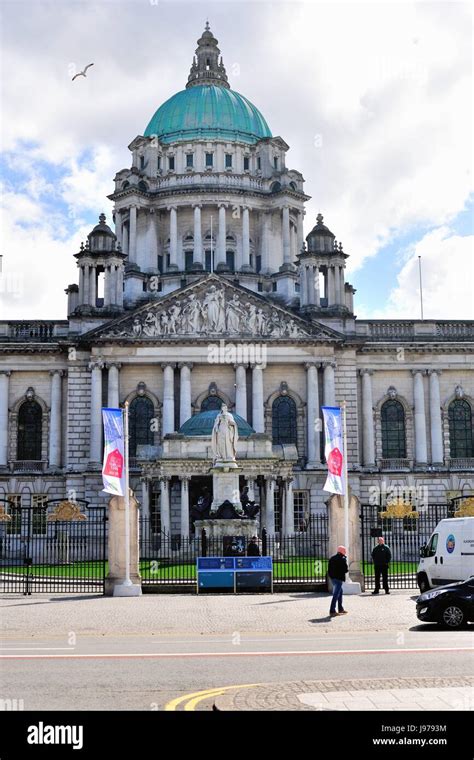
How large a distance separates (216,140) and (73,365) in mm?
30449

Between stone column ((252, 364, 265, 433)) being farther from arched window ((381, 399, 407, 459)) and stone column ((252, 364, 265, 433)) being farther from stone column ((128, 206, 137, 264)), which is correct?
stone column ((128, 206, 137, 264))

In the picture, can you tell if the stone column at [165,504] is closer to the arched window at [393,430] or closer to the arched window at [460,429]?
the arched window at [393,430]

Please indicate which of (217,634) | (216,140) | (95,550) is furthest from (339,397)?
(217,634)

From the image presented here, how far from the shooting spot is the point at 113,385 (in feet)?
208

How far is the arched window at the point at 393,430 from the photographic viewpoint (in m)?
67.6

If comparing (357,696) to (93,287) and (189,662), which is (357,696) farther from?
(93,287)

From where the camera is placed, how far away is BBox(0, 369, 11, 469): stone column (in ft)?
214

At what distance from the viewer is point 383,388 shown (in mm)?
68188

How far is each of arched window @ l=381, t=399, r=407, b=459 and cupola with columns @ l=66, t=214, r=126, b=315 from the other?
20519 mm

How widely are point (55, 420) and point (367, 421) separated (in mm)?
21777

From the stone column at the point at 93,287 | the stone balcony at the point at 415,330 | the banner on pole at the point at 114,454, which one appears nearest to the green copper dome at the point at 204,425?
the stone column at the point at 93,287

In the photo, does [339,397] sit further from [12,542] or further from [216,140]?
[216,140]

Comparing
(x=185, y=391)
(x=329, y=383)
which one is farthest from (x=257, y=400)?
(x=329, y=383)

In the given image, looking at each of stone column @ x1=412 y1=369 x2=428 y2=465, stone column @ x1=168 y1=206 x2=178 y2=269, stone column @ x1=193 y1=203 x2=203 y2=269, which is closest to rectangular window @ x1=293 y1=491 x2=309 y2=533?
stone column @ x1=412 y1=369 x2=428 y2=465
